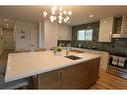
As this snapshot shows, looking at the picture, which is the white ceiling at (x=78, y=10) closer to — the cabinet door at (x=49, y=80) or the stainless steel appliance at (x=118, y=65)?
the stainless steel appliance at (x=118, y=65)

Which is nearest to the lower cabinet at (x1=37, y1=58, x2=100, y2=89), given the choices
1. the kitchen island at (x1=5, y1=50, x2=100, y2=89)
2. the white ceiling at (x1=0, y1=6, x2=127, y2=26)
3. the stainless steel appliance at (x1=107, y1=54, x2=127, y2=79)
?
the kitchen island at (x1=5, y1=50, x2=100, y2=89)

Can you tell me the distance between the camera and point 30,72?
1.35 m

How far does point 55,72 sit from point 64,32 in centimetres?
492

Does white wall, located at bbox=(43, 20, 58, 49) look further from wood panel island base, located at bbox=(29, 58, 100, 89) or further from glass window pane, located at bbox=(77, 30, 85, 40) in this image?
wood panel island base, located at bbox=(29, 58, 100, 89)

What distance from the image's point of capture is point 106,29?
4.20 metres

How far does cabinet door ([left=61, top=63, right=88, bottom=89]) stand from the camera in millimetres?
1824

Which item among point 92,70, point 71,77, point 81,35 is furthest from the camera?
point 81,35

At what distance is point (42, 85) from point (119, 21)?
159 inches

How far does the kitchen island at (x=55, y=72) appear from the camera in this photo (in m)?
1.41

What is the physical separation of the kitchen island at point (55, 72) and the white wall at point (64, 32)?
386cm

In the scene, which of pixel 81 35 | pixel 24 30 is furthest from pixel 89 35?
pixel 24 30

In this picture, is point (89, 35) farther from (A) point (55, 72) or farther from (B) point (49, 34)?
(A) point (55, 72)

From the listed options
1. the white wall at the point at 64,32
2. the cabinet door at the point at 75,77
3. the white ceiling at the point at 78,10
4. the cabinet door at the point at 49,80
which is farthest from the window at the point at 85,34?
the cabinet door at the point at 49,80
